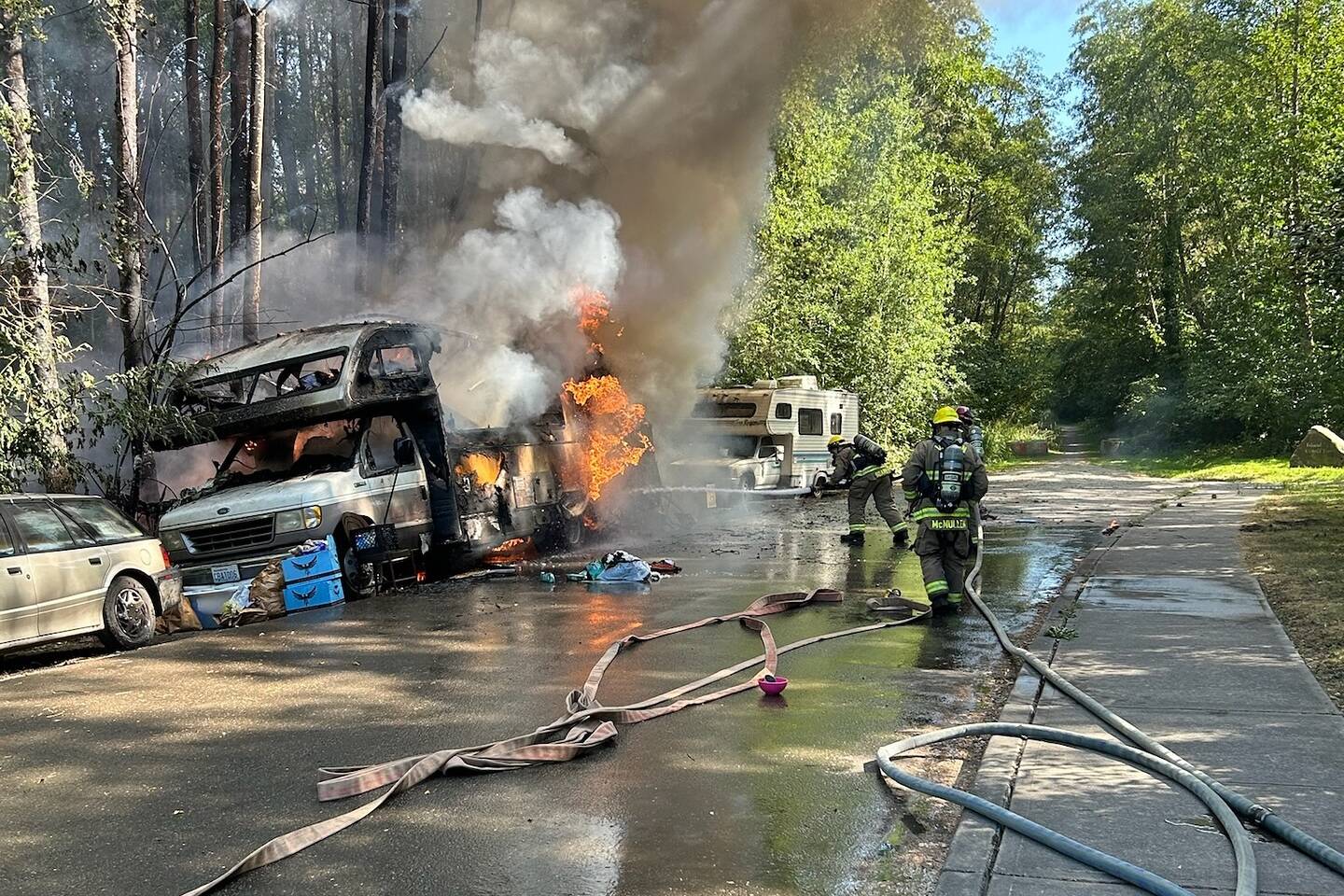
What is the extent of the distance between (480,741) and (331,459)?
6708 mm

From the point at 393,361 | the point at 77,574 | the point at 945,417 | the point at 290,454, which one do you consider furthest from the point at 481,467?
the point at 945,417

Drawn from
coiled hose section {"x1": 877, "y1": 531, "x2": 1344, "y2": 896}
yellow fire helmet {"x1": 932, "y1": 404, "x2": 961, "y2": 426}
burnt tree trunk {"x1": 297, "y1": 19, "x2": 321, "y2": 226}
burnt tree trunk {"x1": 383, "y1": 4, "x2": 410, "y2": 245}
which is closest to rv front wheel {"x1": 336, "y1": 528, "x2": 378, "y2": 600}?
yellow fire helmet {"x1": 932, "y1": 404, "x2": 961, "y2": 426}

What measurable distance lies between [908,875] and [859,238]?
28577mm

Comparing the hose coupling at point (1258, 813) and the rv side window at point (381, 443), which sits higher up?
the rv side window at point (381, 443)

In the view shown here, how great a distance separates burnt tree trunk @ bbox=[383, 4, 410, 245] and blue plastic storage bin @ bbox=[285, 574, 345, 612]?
1174 centimetres

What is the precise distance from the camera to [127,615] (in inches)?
361

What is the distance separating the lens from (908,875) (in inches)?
152

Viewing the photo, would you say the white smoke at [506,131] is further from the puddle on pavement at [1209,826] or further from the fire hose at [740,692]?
the puddle on pavement at [1209,826]

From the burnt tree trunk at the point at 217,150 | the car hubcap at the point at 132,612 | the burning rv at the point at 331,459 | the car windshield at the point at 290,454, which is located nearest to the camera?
the car hubcap at the point at 132,612

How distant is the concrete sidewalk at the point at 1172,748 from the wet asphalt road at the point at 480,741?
31 centimetres

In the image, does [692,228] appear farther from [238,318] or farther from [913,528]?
[238,318]

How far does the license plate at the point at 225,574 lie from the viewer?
10602mm

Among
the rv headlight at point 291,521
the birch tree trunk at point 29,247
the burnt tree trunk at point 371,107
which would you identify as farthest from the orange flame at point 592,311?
the burnt tree trunk at point 371,107

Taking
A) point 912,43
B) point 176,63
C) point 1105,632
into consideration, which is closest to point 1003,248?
point 912,43
